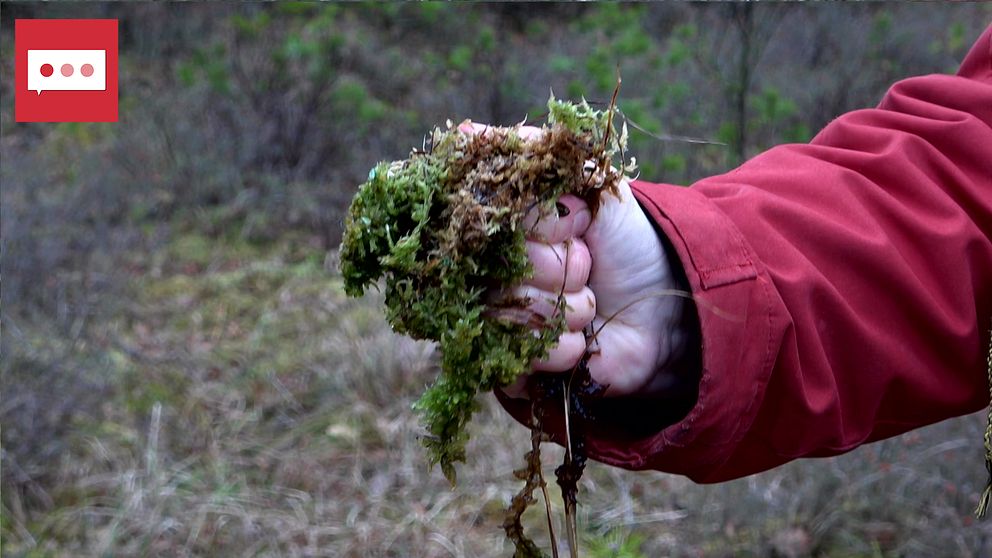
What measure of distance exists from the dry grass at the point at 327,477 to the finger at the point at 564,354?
2089 millimetres

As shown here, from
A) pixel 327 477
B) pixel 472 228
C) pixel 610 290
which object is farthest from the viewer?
pixel 327 477

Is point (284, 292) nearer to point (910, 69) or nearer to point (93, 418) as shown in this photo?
point (93, 418)

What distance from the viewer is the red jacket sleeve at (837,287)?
51.6 inches

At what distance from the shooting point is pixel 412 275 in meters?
1.29

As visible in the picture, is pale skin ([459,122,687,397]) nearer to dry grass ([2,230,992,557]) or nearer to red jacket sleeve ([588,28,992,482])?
red jacket sleeve ([588,28,992,482])

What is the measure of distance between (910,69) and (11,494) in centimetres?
731

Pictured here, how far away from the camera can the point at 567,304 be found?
1316 millimetres

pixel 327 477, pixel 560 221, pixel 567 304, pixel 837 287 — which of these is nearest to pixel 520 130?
pixel 560 221

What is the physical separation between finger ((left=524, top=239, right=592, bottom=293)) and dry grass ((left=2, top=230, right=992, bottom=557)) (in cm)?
219

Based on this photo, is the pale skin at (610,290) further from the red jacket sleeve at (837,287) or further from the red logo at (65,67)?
the red logo at (65,67)

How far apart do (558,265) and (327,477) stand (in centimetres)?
289

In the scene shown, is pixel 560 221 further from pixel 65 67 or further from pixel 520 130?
pixel 65 67

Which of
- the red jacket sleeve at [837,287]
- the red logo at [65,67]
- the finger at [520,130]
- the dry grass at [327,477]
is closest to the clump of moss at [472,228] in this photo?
the finger at [520,130]

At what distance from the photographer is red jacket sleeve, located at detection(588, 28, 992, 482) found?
4.30ft
